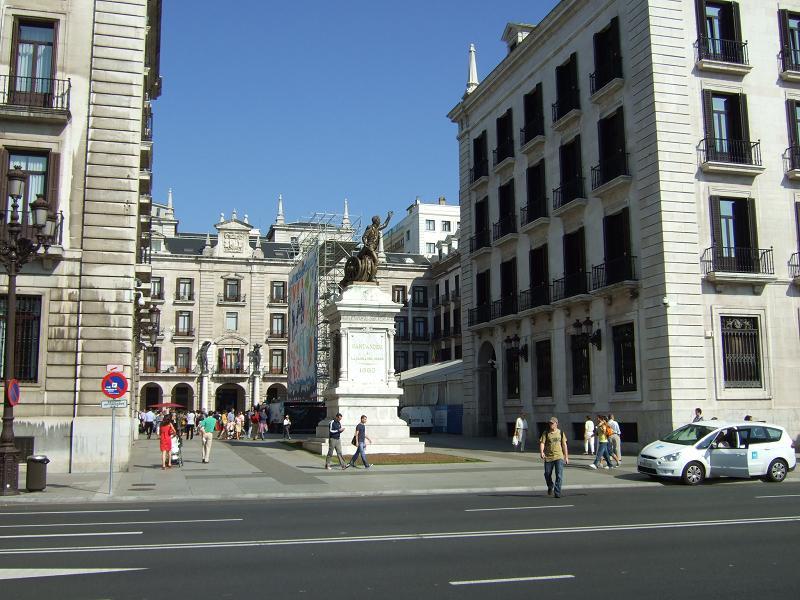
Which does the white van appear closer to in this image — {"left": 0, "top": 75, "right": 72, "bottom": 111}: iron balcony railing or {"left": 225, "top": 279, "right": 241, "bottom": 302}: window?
{"left": 0, "top": 75, "right": 72, "bottom": 111}: iron balcony railing

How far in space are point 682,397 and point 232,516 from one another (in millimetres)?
18481

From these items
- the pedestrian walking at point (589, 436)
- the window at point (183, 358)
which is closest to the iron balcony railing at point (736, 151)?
the pedestrian walking at point (589, 436)

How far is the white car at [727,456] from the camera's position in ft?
68.9

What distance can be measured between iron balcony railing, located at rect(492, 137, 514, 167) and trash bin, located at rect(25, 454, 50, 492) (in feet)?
97.0

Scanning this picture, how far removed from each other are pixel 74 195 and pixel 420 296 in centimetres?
6236

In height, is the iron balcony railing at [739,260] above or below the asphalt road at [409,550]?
above

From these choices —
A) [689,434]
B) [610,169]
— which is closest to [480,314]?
[610,169]

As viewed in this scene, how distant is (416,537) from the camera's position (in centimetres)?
1143

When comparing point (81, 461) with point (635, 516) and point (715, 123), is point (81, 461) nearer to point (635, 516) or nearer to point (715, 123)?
point (635, 516)

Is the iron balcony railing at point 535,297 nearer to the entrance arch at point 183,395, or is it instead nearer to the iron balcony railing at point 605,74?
the iron balcony railing at point 605,74

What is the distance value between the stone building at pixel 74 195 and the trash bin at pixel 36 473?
184 inches

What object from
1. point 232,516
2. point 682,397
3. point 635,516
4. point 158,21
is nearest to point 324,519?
point 232,516

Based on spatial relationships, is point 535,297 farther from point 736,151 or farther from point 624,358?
point 736,151

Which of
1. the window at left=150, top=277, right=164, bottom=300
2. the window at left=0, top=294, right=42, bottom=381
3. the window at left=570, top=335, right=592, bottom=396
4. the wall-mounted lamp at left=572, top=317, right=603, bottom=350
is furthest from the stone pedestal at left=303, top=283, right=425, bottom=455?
the window at left=150, top=277, right=164, bottom=300
